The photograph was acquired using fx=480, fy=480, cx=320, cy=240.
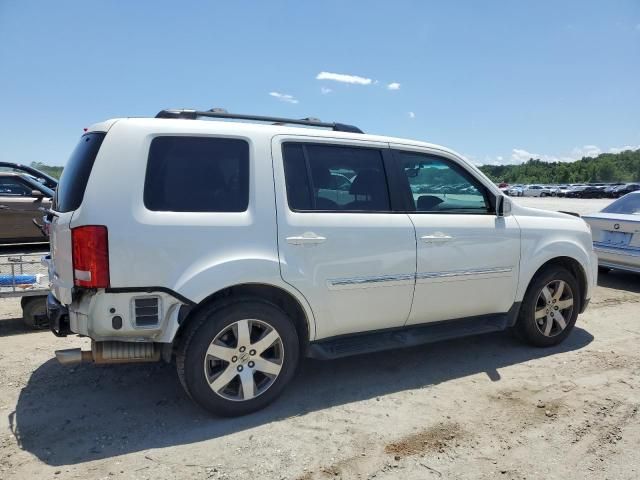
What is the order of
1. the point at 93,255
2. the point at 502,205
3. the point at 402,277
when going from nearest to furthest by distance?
the point at 93,255 → the point at 402,277 → the point at 502,205

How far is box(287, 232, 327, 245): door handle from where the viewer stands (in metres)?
3.36

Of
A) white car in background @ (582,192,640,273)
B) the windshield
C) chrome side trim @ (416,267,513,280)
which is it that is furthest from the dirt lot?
the windshield

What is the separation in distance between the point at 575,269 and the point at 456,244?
68.0 inches

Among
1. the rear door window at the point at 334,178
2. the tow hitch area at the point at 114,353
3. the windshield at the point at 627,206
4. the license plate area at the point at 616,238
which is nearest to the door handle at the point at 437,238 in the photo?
the rear door window at the point at 334,178

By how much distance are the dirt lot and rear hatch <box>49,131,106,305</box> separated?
2.97ft

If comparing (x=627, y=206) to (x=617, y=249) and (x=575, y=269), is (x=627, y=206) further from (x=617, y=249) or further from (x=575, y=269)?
(x=575, y=269)

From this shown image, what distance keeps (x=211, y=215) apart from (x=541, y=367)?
3.23 m

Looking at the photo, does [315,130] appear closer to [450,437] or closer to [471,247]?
[471,247]

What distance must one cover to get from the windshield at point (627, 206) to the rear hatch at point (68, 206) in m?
8.26

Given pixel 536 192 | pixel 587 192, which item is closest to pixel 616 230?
pixel 587 192

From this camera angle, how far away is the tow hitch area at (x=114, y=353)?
309 cm

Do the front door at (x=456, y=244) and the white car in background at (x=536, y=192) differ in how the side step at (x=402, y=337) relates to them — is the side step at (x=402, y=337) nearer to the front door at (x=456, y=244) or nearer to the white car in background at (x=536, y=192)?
the front door at (x=456, y=244)

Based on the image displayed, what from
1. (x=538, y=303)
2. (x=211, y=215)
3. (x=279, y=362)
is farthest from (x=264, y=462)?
(x=538, y=303)

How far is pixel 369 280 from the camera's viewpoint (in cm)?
366
